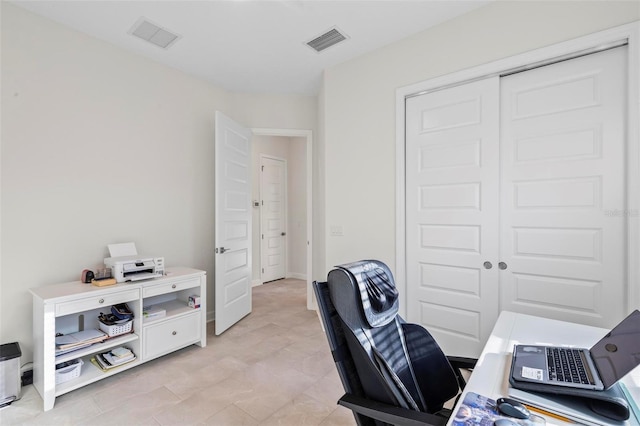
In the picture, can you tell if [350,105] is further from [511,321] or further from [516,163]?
[511,321]

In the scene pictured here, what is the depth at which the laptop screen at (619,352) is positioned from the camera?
86 centimetres

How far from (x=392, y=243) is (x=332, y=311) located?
1679 millimetres

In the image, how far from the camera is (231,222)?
3408 millimetres

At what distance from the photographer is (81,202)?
2562 millimetres

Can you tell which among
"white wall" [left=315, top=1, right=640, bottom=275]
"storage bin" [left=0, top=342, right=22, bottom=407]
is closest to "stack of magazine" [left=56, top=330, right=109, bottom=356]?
"storage bin" [left=0, top=342, right=22, bottom=407]

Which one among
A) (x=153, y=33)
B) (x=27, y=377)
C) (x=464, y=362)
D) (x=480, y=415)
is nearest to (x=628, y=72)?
(x=464, y=362)

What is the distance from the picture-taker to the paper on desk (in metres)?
2.66

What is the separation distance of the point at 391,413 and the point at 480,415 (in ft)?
0.88

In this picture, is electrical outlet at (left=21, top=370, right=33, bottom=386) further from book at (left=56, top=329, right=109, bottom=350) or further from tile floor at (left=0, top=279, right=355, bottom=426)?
book at (left=56, top=329, right=109, bottom=350)

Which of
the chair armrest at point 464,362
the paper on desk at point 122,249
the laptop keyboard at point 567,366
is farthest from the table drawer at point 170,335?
the laptop keyboard at point 567,366

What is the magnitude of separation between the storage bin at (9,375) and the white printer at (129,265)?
728 mm

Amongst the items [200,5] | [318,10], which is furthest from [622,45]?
[200,5]

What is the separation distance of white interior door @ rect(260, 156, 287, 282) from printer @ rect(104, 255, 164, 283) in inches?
114

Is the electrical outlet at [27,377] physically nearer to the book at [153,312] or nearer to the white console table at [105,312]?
the white console table at [105,312]
